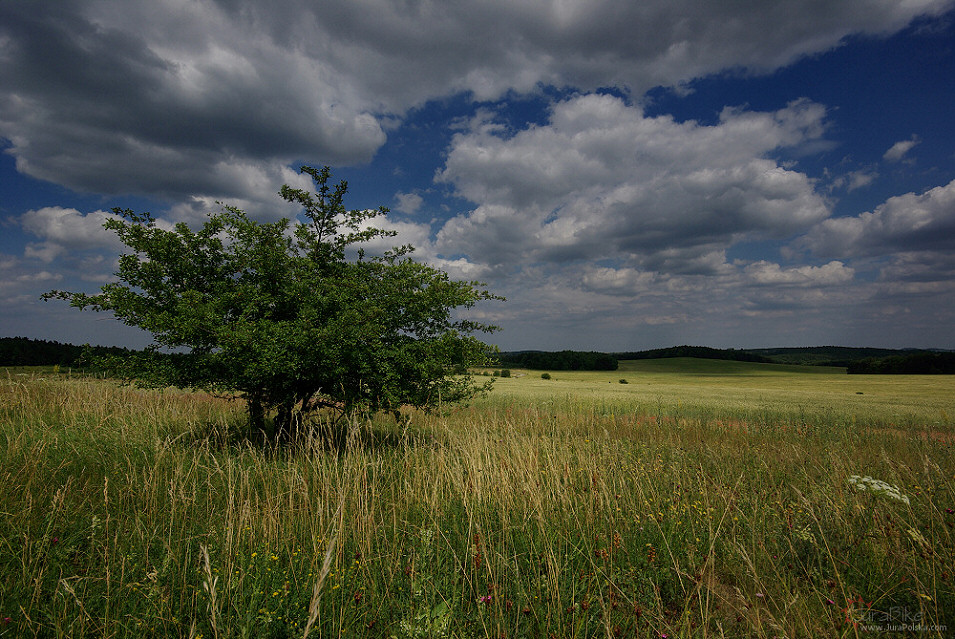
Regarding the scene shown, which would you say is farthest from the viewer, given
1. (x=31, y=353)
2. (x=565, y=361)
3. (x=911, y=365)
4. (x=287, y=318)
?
(x=565, y=361)

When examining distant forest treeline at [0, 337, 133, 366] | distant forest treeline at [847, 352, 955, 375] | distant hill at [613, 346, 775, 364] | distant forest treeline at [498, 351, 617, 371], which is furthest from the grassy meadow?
distant hill at [613, 346, 775, 364]

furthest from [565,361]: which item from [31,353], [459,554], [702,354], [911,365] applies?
[459,554]

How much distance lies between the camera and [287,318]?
8094mm

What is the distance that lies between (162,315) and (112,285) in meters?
1.60

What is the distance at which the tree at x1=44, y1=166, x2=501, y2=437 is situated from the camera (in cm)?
676

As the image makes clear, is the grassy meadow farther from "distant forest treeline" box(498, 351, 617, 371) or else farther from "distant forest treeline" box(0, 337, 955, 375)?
"distant forest treeline" box(498, 351, 617, 371)

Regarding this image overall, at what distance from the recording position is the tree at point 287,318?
22.2 feet

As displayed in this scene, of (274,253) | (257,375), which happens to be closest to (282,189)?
(274,253)

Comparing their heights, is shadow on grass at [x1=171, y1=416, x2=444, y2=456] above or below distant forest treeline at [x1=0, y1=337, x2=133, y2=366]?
below

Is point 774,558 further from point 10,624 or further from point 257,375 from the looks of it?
point 257,375

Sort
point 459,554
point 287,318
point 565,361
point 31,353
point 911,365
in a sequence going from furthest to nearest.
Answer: point 565,361, point 911,365, point 31,353, point 287,318, point 459,554

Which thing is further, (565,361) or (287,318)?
(565,361)

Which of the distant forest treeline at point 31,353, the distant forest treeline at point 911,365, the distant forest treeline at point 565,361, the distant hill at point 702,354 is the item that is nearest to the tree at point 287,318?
the distant forest treeline at point 31,353

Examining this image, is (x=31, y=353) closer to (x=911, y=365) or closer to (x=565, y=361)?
(x=565, y=361)
